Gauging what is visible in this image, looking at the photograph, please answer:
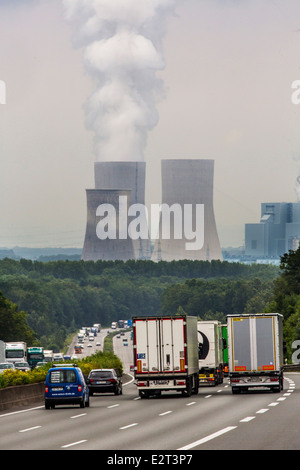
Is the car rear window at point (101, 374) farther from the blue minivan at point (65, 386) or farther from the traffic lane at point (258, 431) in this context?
the traffic lane at point (258, 431)

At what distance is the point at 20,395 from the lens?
4544 centimetres

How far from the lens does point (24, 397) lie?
46094mm

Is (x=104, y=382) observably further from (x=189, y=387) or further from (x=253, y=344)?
(x=253, y=344)

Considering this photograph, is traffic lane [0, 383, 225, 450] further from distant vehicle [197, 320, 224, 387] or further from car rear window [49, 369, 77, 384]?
distant vehicle [197, 320, 224, 387]

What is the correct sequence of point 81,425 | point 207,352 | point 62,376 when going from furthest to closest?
point 207,352 → point 62,376 → point 81,425

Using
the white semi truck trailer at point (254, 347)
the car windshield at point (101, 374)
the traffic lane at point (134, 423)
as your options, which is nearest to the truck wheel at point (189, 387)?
the traffic lane at point (134, 423)

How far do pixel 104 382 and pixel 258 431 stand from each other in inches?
1141

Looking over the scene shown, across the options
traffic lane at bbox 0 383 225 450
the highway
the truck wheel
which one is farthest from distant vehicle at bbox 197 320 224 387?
traffic lane at bbox 0 383 225 450

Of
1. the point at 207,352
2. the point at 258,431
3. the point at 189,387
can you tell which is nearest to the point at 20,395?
the point at 189,387

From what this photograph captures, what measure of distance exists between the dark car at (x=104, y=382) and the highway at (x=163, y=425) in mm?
8869

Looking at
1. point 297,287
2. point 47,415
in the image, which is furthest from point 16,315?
point 47,415

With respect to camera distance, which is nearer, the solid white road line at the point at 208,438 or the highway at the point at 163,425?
the solid white road line at the point at 208,438

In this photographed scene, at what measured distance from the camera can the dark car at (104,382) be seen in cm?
5475

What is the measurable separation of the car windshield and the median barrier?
5443 millimetres
